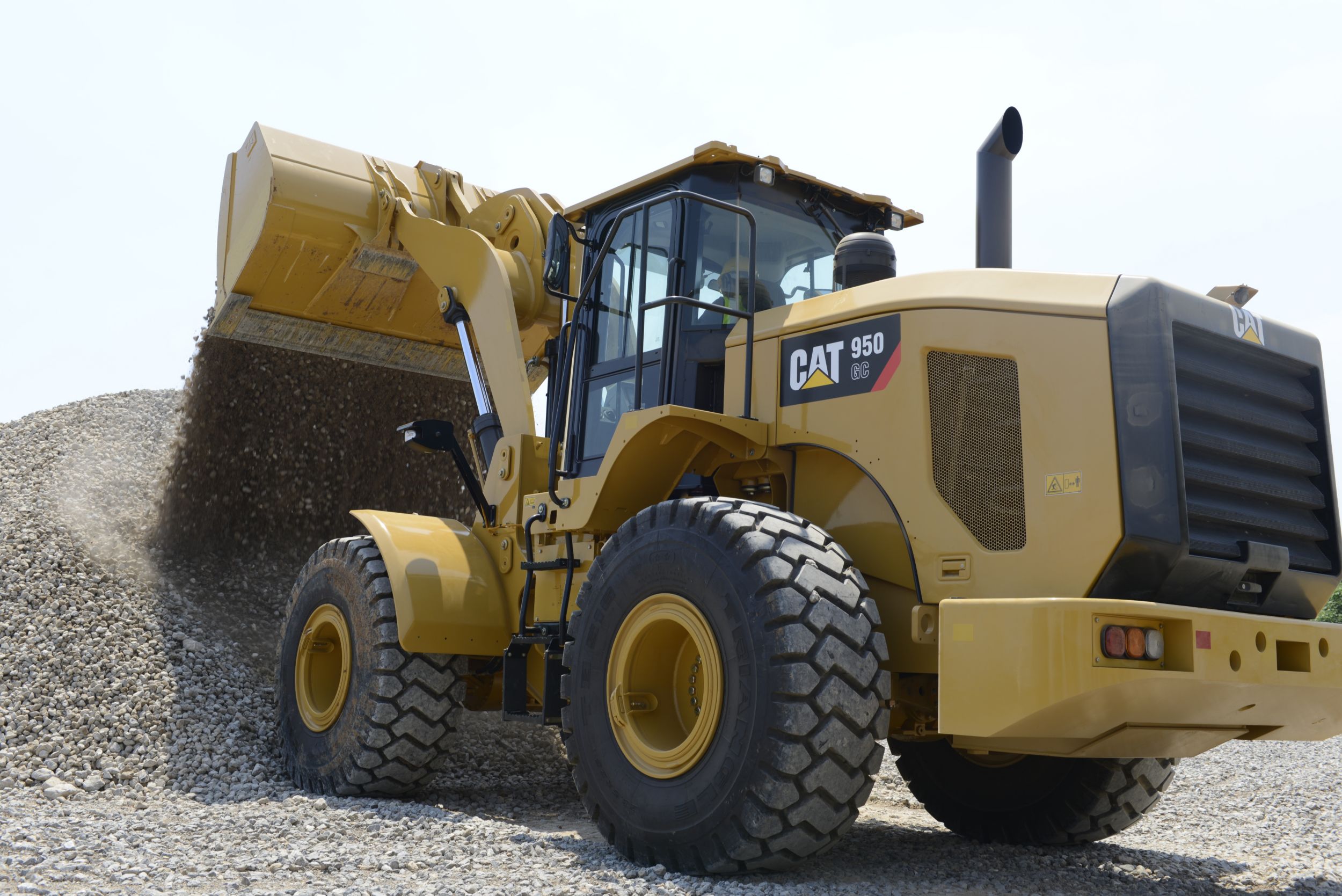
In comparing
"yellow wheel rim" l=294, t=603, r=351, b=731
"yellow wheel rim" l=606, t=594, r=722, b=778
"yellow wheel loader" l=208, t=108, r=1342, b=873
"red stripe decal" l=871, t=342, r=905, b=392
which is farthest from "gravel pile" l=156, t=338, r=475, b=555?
"red stripe decal" l=871, t=342, r=905, b=392

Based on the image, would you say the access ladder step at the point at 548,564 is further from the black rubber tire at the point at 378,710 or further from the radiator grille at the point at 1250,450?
the radiator grille at the point at 1250,450

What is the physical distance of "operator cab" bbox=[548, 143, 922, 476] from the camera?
18.1 ft

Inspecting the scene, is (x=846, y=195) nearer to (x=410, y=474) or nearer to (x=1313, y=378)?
(x=1313, y=378)

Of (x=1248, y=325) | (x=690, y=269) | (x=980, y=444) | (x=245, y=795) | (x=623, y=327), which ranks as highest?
(x=690, y=269)

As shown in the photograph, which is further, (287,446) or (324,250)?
(287,446)

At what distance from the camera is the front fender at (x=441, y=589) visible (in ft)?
20.1

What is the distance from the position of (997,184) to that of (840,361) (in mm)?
1217

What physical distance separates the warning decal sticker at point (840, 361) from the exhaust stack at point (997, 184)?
2.66 feet

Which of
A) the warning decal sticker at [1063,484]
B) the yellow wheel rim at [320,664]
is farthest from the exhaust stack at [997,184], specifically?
the yellow wheel rim at [320,664]

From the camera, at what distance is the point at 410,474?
10156 mm

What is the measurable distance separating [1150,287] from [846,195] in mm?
2208

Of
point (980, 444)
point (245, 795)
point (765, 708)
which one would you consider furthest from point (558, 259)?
point (245, 795)

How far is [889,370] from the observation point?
4.55m

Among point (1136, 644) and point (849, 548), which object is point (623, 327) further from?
point (1136, 644)
